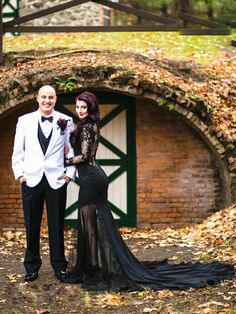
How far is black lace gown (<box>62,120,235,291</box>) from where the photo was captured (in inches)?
348

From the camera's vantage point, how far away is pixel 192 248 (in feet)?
37.7

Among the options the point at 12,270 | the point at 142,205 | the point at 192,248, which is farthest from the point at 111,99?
the point at 12,270

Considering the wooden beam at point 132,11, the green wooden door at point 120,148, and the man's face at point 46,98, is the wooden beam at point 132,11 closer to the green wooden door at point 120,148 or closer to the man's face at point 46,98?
the green wooden door at point 120,148

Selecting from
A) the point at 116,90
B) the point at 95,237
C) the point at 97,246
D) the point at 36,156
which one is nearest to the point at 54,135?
the point at 36,156

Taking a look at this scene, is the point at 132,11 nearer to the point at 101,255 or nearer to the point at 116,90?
the point at 116,90

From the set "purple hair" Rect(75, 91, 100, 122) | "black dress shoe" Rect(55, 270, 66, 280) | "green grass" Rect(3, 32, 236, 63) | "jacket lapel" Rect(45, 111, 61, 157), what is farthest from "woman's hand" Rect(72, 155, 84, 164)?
"green grass" Rect(3, 32, 236, 63)

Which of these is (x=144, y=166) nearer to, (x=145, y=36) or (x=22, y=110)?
(x=22, y=110)

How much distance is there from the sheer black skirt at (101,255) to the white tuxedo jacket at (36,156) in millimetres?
306

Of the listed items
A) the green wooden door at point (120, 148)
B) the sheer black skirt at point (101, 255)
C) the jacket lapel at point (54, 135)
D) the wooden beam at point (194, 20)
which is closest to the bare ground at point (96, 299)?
the sheer black skirt at point (101, 255)

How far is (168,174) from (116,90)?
1.92m

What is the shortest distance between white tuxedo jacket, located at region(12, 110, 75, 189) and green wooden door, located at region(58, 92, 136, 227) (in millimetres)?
4988

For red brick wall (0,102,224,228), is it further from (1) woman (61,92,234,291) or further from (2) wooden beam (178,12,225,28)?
(1) woman (61,92,234,291)

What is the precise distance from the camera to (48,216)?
9.16m

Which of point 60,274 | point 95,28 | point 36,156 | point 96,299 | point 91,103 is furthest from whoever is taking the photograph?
point 95,28
